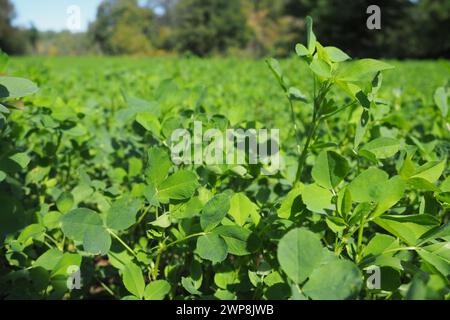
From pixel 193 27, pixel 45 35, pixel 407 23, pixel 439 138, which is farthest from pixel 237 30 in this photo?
pixel 439 138

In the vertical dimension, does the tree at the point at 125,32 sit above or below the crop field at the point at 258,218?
above

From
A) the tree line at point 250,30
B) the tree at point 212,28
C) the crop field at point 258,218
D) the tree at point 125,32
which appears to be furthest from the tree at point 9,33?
the crop field at point 258,218

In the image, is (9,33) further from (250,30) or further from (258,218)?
(258,218)

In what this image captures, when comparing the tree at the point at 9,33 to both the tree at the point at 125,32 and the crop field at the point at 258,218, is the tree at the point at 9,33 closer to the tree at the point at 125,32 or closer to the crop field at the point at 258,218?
the tree at the point at 125,32

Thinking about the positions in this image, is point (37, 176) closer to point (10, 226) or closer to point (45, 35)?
point (10, 226)

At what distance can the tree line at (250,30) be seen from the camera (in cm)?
2962

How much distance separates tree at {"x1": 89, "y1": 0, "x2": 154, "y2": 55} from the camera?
106 feet

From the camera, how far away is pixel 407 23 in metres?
34.1

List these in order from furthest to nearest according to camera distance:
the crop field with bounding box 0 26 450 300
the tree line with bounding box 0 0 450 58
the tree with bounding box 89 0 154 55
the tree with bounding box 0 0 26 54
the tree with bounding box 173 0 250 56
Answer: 1. the tree with bounding box 173 0 250 56
2. the tree with bounding box 0 0 26 54
3. the tree with bounding box 89 0 154 55
4. the tree line with bounding box 0 0 450 58
5. the crop field with bounding box 0 26 450 300

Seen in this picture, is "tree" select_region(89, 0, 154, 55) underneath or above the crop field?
above

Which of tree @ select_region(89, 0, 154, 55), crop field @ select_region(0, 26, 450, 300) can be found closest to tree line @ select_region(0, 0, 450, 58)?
tree @ select_region(89, 0, 154, 55)

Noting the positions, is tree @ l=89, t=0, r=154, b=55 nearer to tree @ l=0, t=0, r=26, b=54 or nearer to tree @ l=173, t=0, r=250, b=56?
tree @ l=173, t=0, r=250, b=56
